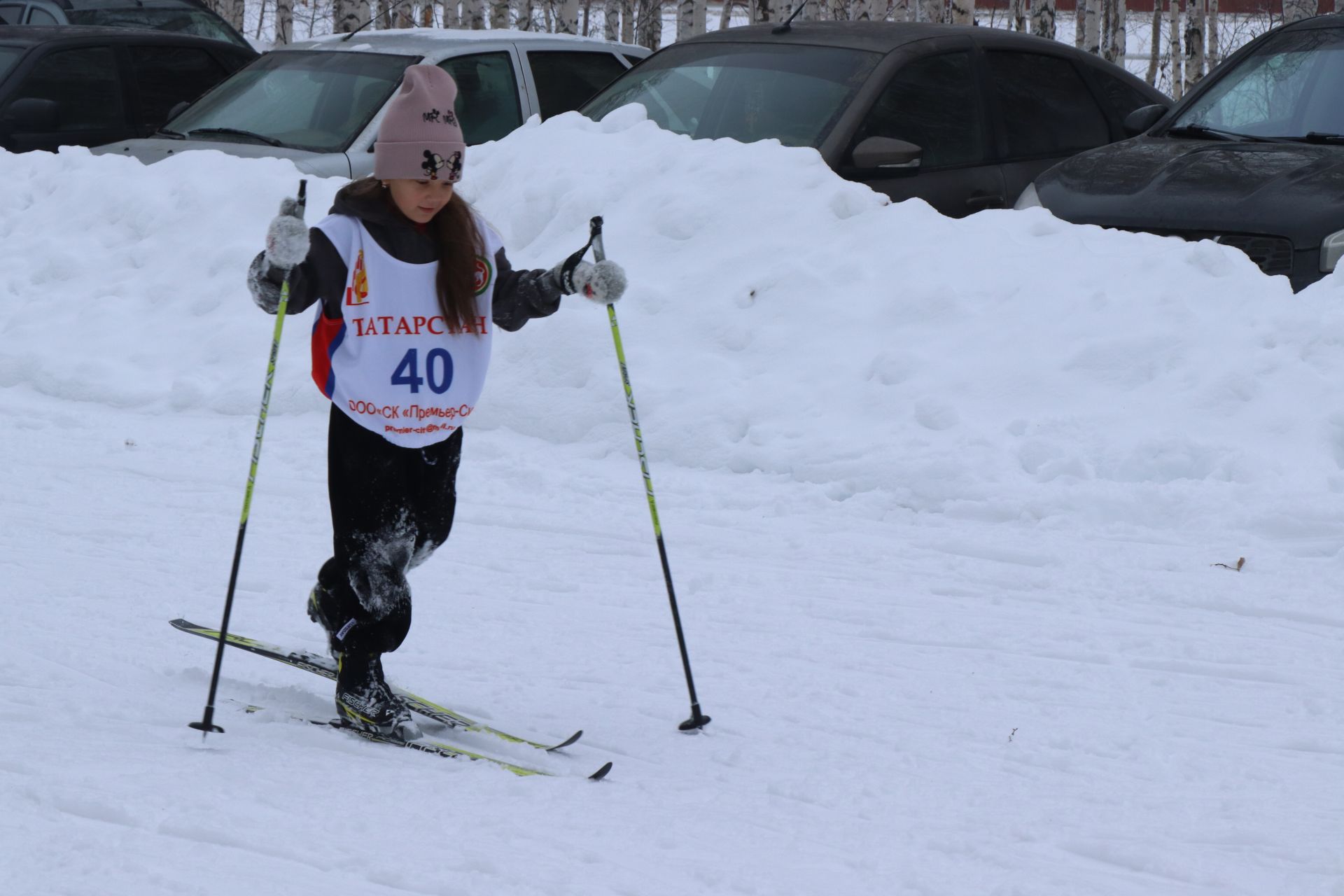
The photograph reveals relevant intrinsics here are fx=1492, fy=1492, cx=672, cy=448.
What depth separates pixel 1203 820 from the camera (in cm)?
321

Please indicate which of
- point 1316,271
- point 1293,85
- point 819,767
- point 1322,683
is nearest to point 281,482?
point 819,767

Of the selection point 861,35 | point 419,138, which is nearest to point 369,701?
point 419,138

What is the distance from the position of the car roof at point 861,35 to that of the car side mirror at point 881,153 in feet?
2.51

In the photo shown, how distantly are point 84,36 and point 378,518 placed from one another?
7891 millimetres

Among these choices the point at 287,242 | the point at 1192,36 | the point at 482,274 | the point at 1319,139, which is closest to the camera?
the point at 287,242

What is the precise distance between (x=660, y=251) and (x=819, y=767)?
4381 mm

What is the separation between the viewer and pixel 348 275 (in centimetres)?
356

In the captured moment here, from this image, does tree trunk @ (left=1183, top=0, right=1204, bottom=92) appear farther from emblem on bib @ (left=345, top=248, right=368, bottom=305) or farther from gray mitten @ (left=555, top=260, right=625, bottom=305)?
emblem on bib @ (left=345, top=248, right=368, bottom=305)

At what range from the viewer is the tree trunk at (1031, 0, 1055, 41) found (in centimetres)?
1505

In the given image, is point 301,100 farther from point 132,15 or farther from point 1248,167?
point 1248,167

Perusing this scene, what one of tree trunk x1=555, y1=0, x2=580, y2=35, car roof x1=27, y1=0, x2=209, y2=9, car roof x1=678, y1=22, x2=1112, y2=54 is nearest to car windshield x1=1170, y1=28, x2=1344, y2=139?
car roof x1=678, y1=22, x2=1112, y2=54

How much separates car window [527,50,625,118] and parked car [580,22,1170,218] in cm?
92

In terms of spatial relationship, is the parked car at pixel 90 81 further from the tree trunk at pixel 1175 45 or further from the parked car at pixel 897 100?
the tree trunk at pixel 1175 45

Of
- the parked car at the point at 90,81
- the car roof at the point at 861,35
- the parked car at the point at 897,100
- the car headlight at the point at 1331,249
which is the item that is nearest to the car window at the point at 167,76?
the parked car at the point at 90,81
